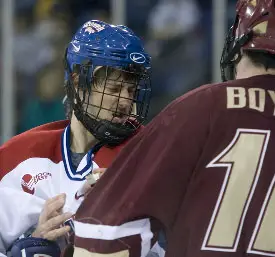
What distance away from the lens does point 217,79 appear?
7238 mm

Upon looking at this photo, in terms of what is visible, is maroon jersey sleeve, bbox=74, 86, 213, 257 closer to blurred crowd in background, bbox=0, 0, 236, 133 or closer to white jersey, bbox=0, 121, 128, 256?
white jersey, bbox=0, 121, 128, 256

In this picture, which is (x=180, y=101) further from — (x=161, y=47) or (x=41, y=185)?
(x=161, y=47)

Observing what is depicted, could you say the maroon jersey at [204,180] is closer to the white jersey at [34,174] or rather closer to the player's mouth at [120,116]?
the white jersey at [34,174]

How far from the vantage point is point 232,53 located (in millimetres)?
2416

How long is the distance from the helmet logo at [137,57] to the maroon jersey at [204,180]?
36.6 inches

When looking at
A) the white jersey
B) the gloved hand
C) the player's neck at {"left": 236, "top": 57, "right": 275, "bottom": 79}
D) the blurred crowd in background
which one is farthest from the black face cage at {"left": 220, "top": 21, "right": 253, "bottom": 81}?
the blurred crowd in background

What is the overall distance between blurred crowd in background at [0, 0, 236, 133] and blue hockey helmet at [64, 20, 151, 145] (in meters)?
3.77

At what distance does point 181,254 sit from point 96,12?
16.8 ft

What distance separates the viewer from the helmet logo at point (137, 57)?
3.19 meters

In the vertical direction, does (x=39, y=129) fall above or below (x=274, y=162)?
below

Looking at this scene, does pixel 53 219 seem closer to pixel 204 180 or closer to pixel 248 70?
pixel 204 180

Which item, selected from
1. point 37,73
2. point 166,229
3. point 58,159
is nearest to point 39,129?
point 58,159

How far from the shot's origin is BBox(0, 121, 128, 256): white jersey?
3125 millimetres

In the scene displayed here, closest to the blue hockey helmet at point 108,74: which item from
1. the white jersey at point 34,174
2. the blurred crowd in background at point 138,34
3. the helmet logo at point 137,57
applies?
the helmet logo at point 137,57
